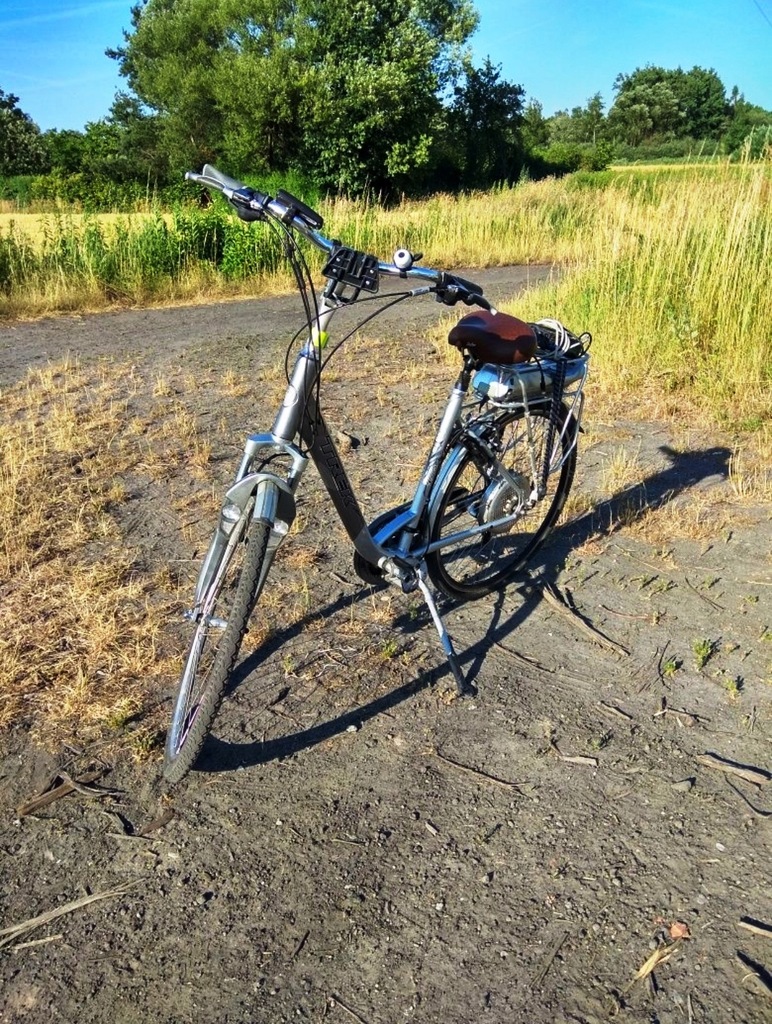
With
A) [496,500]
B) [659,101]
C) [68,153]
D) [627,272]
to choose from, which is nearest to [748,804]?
[496,500]

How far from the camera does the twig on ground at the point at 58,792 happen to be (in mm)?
2377

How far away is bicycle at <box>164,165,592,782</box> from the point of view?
2.33 meters

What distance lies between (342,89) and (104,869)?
28.4 metres

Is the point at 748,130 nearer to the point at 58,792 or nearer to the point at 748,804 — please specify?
the point at 748,804

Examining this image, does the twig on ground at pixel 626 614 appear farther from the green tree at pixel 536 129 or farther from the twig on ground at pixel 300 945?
the green tree at pixel 536 129

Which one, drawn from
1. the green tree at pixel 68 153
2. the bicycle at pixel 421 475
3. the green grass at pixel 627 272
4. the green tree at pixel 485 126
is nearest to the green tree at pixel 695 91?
the green tree at pixel 485 126

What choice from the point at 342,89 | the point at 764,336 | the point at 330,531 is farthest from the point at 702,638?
the point at 342,89

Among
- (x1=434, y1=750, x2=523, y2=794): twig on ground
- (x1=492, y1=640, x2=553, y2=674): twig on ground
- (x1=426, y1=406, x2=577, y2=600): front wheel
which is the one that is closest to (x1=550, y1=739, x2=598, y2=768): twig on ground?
(x1=434, y1=750, x2=523, y2=794): twig on ground

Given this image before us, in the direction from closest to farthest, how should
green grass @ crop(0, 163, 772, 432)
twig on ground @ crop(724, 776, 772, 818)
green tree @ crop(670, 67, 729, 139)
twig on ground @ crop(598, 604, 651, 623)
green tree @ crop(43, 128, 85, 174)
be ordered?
twig on ground @ crop(724, 776, 772, 818)
twig on ground @ crop(598, 604, 651, 623)
green grass @ crop(0, 163, 772, 432)
green tree @ crop(43, 128, 85, 174)
green tree @ crop(670, 67, 729, 139)

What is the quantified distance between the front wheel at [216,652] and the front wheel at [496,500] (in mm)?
1007

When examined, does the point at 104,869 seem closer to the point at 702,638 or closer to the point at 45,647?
the point at 45,647

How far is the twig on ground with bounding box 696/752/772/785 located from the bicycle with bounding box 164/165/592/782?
82 centimetres

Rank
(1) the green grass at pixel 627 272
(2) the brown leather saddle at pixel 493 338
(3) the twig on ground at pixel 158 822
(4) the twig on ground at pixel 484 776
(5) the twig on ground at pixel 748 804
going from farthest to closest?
(1) the green grass at pixel 627 272 < (2) the brown leather saddle at pixel 493 338 < (4) the twig on ground at pixel 484 776 < (5) the twig on ground at pixel 748 804 < (3) the twig on ground at pixel 158 822

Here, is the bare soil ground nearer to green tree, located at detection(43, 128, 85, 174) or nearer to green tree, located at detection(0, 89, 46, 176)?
green tree, located at detection(43, 128, 85, 174)
